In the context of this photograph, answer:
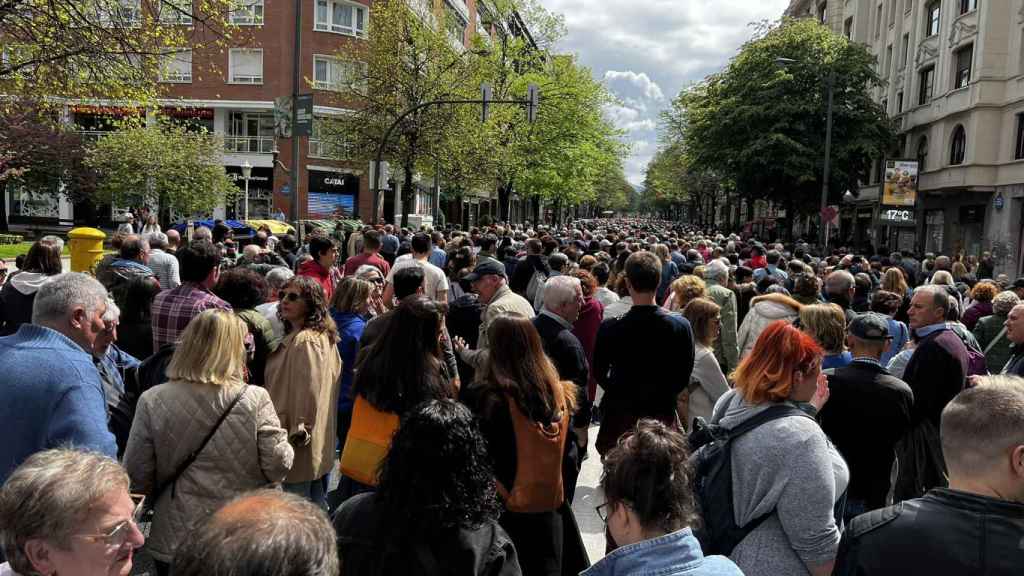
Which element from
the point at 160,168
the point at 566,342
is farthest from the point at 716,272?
the point at 160,168

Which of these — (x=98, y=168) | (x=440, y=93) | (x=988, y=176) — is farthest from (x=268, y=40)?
(x=988, y=176)

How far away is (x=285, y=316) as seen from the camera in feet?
15.1

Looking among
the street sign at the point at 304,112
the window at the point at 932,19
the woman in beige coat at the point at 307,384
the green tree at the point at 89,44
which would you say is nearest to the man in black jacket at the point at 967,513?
the woman in beige coat at the point at 307,384

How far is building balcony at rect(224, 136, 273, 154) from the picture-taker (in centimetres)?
4200

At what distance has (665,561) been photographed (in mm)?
2033

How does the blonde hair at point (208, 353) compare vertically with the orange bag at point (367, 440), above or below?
above

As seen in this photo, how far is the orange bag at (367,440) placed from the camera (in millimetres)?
3522

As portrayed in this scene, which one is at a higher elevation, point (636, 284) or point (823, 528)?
point (636, 284)

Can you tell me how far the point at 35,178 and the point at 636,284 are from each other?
1656 inches

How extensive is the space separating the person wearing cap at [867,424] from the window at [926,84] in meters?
37.0

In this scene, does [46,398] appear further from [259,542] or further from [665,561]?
[665,561]

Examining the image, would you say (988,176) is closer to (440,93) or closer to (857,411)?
(440,93)

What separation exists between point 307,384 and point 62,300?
1.48 metres

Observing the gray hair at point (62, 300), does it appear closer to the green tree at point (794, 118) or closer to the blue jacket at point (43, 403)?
the blue jacket at point (43, 403)
